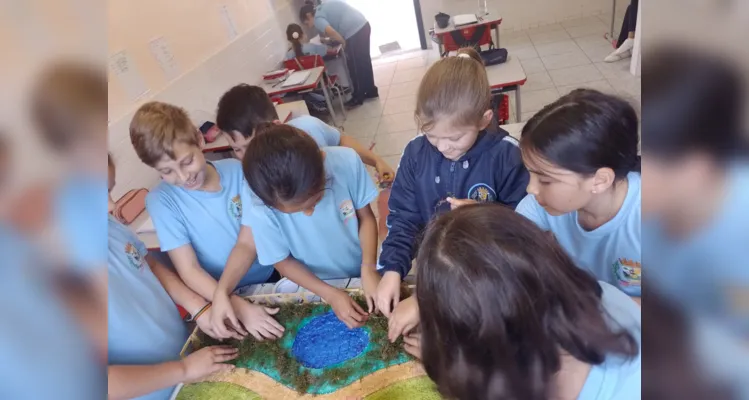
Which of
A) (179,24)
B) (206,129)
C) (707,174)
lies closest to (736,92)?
(707,174)

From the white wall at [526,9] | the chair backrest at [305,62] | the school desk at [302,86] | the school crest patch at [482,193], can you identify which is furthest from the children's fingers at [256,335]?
the white wall at [526,9]

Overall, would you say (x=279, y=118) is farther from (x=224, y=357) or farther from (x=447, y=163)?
(x=224, y=357)

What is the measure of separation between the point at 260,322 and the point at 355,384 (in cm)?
35

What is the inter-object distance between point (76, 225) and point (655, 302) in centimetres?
26

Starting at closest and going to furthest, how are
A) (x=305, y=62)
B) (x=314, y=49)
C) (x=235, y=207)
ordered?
(x=235, y=207) → (x=305, y=62) → (x=314, y=49)

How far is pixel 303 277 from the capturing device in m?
1.36

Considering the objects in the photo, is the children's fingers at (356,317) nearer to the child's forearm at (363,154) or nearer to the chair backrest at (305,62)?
the child's forearm at (363,154)

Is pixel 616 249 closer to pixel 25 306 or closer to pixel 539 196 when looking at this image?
pixel 539 196

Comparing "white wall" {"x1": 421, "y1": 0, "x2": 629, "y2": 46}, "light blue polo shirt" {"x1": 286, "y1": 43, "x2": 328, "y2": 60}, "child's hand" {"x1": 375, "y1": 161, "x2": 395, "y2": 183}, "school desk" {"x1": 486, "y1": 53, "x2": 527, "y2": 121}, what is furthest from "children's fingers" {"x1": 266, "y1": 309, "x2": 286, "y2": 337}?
"white wall" {"x1": 421, "y1": 0, "x2": 629, "y2": 46}

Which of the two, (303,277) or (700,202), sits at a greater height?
(700,202)

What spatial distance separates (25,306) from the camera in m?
0.17

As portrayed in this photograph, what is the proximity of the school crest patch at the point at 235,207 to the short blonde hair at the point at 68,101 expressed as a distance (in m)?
1.41

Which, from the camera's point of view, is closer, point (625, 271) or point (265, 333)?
point (625, 271)

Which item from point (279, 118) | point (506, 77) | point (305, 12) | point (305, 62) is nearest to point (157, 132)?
point (279, 118)
